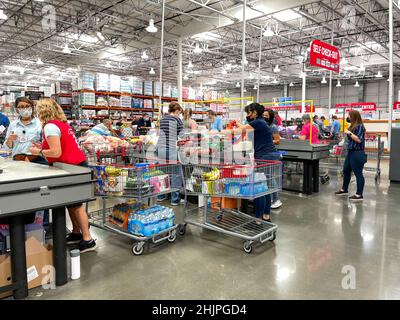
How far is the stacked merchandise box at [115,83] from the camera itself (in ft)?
32.2

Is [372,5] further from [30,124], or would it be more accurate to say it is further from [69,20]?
[30,124]

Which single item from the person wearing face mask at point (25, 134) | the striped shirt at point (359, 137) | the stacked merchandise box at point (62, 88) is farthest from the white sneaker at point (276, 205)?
the stacked merchandise box at point (62, 88)

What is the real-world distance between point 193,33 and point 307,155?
9.22m

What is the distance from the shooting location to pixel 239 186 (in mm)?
3535

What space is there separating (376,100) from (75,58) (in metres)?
23.5

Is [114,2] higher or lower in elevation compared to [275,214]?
higher

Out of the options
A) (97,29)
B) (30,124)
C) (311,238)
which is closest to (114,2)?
(97,29)

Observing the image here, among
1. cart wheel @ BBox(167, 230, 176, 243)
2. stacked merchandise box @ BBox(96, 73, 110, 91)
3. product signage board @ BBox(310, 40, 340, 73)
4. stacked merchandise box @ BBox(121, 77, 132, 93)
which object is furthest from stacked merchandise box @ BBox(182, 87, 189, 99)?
cart wheel @ BBox(167, 230, 176, 243)

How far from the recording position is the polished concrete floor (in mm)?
2629

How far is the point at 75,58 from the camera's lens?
2011 cm

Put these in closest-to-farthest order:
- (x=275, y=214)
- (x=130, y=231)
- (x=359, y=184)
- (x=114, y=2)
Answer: (x=130, y=231) < (x=275, y=214) < (x=359, y=184) < (x=114, y=2)

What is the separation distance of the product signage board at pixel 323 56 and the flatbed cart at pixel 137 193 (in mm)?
5141

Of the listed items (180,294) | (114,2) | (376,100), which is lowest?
(180,294)

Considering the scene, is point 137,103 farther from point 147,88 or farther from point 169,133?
point 169,133
